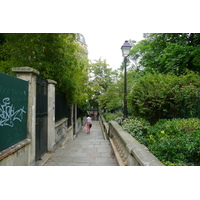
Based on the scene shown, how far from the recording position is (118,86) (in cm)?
1689

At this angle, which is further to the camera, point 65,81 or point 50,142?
point 65,81

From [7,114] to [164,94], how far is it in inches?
259

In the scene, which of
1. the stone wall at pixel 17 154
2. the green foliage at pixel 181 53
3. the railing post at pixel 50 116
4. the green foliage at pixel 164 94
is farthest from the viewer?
the green foliage at pixel 181 53

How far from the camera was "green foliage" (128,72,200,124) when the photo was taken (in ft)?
23.9

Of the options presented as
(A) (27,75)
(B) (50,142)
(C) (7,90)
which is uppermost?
(A) (27,75)

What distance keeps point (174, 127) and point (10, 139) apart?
4.59 metres

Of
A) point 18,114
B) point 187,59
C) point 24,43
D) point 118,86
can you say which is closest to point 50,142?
point 18,114

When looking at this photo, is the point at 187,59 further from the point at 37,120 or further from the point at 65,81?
the point at 37,120

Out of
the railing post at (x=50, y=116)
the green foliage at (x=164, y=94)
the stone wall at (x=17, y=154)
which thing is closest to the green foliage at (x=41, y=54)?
the railing post at (x=50, y=116)

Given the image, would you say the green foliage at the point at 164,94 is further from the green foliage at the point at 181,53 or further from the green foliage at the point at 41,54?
the green foliage at the point at 41,54

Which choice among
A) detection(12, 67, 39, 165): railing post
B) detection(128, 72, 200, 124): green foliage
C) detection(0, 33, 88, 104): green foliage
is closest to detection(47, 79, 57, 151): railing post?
detection(0, 33, 88, 104): green foliage

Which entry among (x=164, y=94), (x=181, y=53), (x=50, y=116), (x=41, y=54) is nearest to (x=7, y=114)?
(x=50, y=116)

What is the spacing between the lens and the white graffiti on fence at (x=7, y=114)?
3.02 meters

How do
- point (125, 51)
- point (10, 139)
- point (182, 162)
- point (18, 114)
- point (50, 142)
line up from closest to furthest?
point (182, 162), point (10, 139), point (18, 114), point (50, 142), point (125, 51)
